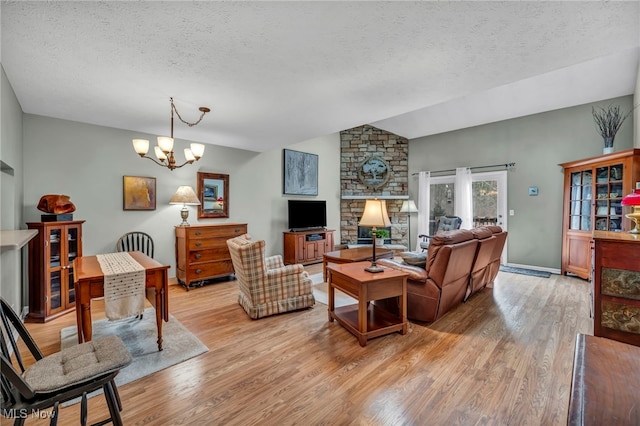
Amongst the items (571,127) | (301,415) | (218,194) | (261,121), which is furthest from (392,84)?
(571,127)

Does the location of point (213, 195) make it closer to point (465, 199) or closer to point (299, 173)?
point (299, 173)

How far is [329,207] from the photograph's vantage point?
23.1 ft

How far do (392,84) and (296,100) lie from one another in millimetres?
968

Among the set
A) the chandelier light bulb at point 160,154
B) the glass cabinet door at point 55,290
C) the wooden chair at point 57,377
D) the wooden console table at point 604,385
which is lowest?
the glass cabinet door at point 55,290

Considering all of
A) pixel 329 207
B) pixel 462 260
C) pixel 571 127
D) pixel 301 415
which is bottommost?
pixel 301 415

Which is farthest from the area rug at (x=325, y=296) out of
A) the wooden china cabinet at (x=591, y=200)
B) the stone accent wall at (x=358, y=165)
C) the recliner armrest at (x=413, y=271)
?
the wooden china cabinet at (x=591, y=200)

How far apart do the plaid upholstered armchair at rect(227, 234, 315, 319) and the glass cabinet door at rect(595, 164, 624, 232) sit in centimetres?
454

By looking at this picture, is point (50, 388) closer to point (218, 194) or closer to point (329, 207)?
point (218, 194)

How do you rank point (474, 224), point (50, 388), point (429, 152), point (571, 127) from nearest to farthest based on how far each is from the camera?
point (50, 388) → point (571, 127) → point (474, 224) → point (429, 152)

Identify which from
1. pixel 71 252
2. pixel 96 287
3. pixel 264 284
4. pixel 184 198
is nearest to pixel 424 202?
pixel 264 284

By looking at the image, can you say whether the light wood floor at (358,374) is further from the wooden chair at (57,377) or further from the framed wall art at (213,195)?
the framed wall art at (213,195)

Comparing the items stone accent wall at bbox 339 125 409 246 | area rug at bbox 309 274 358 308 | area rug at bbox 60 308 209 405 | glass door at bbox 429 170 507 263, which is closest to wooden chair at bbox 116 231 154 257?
area rug at bbox 60 308 209 405

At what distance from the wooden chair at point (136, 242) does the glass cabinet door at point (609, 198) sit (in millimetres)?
6852

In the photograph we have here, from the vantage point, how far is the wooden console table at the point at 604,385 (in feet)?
2.45
